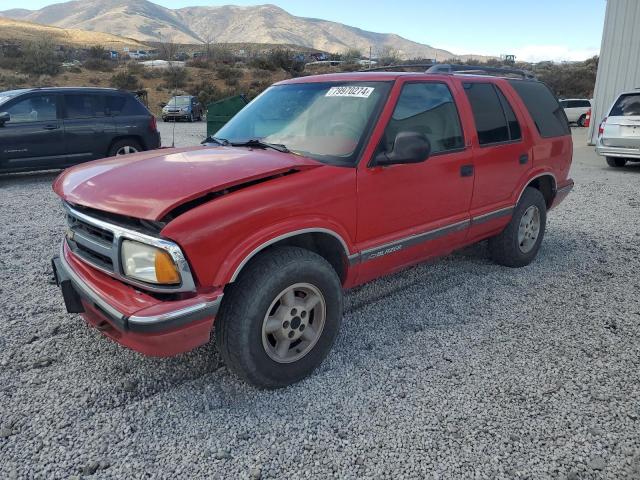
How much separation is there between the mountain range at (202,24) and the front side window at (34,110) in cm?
14155

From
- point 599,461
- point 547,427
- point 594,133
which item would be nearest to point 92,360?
point 547,427

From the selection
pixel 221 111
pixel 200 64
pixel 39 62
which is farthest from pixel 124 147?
pixel 200 64

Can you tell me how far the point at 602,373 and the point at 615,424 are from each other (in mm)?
541

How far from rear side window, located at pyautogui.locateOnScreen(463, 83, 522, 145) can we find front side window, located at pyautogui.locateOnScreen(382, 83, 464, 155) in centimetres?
29

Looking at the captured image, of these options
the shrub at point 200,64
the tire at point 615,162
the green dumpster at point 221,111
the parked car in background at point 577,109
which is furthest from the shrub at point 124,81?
the tire at point 615,162

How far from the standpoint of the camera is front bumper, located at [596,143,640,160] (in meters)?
10.7

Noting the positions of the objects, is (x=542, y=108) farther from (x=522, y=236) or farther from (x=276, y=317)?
(x=276, y=317)

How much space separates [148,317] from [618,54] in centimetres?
1667

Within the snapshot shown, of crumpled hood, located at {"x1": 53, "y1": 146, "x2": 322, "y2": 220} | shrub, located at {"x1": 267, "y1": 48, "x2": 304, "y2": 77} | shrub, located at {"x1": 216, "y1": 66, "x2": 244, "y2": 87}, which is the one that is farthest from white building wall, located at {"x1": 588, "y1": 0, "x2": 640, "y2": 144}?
shrub, located at {"x1": 267, "y1": 48, "x2": 304, "y2": 77}

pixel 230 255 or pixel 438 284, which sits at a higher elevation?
pixel 230 255

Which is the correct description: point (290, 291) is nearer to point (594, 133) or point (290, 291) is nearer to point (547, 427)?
point (547, 427)

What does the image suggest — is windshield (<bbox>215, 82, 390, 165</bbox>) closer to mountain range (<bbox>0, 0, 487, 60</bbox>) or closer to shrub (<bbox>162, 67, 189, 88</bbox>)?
shrub (<bbox>162, 67, 189, 88</bbox>)

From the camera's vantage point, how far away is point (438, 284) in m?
4.46

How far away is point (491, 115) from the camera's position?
13.9ft
